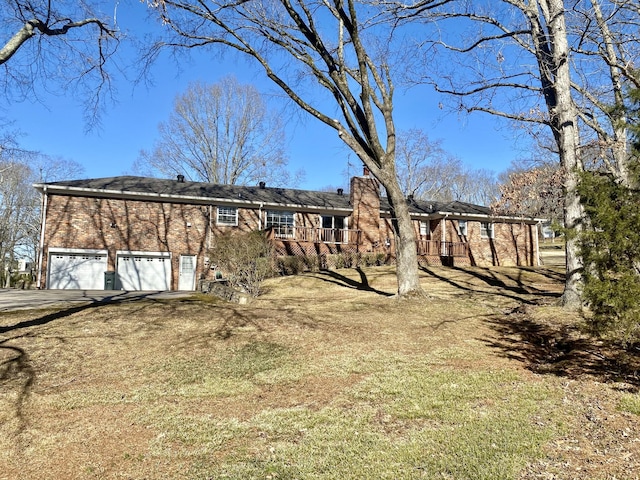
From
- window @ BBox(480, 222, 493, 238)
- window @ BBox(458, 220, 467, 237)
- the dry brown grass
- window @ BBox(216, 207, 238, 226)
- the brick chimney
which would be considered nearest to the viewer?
the dry brown grass

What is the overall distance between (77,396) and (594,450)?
5259 mm

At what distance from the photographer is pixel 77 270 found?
18484 mm

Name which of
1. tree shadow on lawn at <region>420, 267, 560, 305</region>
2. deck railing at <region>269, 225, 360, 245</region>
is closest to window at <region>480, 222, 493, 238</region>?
tree shadow on lawn at <region>420, 267, 560, 305</region>

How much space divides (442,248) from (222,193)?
13.4m

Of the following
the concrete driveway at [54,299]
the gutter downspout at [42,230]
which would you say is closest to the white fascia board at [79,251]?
the gutter downspout at [42,230]

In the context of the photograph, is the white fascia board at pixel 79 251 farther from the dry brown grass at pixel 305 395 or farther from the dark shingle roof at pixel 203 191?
the dry brown grass at pixel 305 395

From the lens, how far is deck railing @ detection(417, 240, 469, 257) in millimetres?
23391

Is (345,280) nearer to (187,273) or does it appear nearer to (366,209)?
(366,209)

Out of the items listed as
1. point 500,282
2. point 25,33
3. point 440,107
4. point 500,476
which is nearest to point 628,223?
point 500,476

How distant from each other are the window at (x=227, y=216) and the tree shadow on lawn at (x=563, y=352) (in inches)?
611

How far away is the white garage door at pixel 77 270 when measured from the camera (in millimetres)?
18172

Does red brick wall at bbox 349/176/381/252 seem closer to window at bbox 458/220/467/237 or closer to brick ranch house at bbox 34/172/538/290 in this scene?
brick ranch house at bbox 34/172/538/290

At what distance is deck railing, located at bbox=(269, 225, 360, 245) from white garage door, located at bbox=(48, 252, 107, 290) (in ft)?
28.9

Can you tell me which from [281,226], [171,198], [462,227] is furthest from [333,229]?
[462,227]
